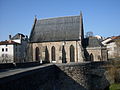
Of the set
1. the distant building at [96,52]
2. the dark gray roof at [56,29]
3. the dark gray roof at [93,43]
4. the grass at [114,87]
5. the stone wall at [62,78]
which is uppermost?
the dark gray roof at [56,29]

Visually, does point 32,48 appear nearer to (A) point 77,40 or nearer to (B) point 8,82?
(A) point 77,40

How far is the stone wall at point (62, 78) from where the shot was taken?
1265 centimetres

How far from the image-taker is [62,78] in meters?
23.5

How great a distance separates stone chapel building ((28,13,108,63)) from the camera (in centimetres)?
3650

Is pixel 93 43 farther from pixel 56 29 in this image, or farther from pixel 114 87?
pixel 114 87

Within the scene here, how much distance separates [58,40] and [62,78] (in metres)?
15.4

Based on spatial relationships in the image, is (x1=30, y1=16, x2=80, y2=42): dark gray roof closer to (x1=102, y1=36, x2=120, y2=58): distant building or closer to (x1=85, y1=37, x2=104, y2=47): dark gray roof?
(x1=85, y1=37, x2=104, y2=47): dark gray roof

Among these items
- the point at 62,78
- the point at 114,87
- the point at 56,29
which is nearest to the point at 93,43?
the point at 56,29

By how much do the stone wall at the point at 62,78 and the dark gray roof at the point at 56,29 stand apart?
37.1 ft

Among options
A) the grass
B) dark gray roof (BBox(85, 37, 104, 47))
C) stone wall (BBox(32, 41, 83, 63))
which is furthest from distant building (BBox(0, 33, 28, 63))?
the grass

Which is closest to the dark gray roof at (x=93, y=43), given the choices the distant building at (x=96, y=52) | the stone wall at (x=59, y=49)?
the distant building at (x=96, y=52)

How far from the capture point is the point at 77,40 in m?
36.2

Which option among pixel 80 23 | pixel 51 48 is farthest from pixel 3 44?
pixel 80 23

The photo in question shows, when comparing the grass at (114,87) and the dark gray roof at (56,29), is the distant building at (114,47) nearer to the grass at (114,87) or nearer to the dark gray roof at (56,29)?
the grass at (114,87)
